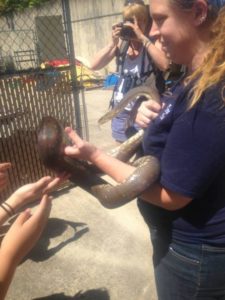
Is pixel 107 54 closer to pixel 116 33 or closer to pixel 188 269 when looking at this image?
pixel 116 33

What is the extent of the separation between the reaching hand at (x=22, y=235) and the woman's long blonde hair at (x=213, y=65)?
1136 mm

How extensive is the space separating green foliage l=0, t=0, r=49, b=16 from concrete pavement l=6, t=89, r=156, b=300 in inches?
649

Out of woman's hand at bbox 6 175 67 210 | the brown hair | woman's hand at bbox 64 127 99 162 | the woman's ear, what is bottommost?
woman's hand at bbox 6 175 67 210

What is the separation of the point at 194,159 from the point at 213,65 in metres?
0.36

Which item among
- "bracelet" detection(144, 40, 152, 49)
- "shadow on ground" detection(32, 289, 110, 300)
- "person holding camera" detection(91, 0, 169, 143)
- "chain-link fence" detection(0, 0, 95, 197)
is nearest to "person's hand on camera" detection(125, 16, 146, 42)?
"person holding camera" detection(91, 0, 169, 143)

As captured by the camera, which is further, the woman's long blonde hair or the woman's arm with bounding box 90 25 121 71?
the woman's arm with bounding box 90 25 121 71

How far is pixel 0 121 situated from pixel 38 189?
244 centimetres

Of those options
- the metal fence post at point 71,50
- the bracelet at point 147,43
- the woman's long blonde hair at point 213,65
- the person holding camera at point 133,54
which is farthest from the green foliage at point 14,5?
the woman's long blonde hair at point 213,65

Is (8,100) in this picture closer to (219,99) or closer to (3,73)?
(3,73)

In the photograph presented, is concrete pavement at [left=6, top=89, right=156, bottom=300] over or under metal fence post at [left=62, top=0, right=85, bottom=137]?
under

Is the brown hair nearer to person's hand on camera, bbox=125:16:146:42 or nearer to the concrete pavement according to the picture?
person's hand on camera, bbox=125:16:146:42

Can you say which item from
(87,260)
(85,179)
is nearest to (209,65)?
(85,179)

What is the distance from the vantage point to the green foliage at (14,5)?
18.6 m

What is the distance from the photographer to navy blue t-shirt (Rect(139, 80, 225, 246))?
1.30m
